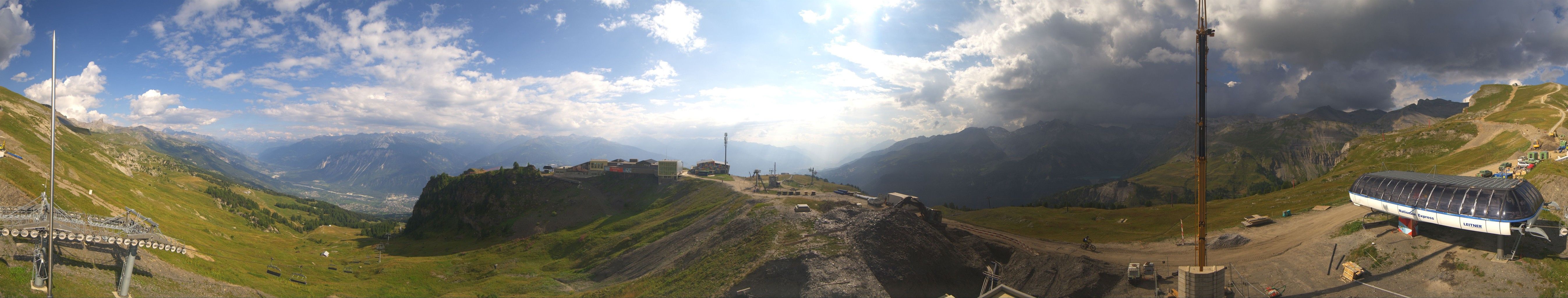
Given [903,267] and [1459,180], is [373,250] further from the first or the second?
[1459,180]

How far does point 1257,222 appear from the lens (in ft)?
177

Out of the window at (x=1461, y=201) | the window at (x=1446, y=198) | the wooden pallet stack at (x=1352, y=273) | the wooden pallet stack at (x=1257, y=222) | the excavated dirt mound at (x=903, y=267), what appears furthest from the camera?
the wooden pallet stack at (x=1257, y=222)

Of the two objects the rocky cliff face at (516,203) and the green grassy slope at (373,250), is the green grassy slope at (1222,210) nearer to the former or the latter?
the green grassy slope at (373,250)

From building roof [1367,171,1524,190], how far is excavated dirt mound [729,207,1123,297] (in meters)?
22.2

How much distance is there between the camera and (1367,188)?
42.7 metres

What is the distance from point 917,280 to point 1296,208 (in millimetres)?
56947

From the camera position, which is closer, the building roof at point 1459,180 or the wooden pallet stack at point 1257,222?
the building roof at point 1459,180

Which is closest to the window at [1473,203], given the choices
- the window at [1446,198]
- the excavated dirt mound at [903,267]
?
the window at [1446,198]

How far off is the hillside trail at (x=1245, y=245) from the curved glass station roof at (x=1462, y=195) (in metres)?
5.77

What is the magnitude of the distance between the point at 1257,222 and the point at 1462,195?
2019 cm

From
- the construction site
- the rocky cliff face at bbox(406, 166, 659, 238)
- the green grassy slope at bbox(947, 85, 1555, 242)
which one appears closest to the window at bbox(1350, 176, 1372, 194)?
the construction site

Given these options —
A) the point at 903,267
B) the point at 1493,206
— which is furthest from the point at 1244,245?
the point at 903,267

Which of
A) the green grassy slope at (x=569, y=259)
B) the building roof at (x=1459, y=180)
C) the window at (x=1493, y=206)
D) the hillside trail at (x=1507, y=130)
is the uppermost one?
the hillside trail at (x=1507, y=130)

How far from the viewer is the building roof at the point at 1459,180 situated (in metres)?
34.2
